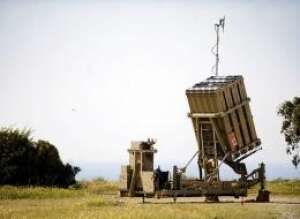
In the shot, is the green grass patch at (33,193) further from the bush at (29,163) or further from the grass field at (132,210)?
the bush at (29,163)

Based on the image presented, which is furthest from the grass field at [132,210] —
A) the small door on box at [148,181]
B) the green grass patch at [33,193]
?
the small door on box at [148,181]

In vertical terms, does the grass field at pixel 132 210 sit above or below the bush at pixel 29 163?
below

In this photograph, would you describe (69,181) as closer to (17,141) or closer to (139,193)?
(17,141)

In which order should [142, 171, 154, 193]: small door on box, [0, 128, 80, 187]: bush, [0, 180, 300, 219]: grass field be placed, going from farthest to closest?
[0, 128, 80, 187]: bush → [142, 171, 154, 193]: small door on box → [0, 180, 300, 219]: grass field

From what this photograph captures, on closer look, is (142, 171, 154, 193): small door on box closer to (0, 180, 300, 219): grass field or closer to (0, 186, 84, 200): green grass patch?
(0, 180, 300, 219): grass field

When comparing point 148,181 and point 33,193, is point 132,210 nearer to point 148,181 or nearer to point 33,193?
point 148,181

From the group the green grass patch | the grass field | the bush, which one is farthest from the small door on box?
the bush

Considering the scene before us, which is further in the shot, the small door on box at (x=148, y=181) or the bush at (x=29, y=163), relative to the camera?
the bush at (x=29, y=163)

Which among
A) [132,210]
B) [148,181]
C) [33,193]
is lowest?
[132,210]

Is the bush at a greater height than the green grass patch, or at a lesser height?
greater

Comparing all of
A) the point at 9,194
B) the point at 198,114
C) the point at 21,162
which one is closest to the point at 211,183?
the point at 198,114

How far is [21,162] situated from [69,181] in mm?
3621

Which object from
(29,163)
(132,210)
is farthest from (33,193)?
(132,210)

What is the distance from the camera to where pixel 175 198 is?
27.2 meters
